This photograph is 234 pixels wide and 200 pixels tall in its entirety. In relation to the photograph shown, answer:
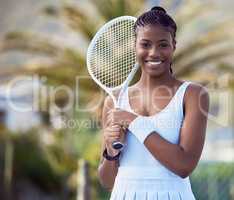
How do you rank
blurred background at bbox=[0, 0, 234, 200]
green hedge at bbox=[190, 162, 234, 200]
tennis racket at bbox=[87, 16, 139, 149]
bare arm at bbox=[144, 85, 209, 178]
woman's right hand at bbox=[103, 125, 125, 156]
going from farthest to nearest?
blurred background at bbox=[0, 0, 234, 200] → green hedge at bbox=[190, 162, 234, 200] → tennis racket at bbox=[87, 16, 139, 149] → woman's right hand at bbox=[103, 125, 125, 156] → bare arm at bbox=[144, 85, 209, 178]

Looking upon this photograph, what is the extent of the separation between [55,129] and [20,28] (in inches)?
102

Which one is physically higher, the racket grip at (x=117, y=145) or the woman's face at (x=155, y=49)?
the woman's face at (x=155, y=49)

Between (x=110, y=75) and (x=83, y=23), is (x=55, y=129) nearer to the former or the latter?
(x=83, y=23)

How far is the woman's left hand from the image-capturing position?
261 cm

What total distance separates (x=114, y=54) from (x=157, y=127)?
0.79 meters

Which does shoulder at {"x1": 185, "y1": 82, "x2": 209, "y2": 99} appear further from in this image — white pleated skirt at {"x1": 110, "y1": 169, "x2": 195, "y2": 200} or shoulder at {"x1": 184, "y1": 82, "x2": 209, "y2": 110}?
white pleated skirt at {"x1": 110, "y1": 169, "x2": 195, "y2": 200}

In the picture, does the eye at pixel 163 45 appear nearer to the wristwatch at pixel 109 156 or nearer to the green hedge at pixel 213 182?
the wristwatch at pixel 109 156

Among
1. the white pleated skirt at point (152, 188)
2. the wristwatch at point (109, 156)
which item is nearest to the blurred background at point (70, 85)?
the wristwatch at point (109, 156)

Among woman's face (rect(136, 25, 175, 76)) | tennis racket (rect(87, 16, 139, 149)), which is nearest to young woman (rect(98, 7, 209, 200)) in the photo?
woman's face (rect(136, 25, 175, 76))

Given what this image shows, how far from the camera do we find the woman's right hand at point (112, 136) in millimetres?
2625

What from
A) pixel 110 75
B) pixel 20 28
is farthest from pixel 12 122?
pixel 110 75

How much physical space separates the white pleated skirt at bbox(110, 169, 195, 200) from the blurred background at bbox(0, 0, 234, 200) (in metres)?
7.23

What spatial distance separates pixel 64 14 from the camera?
11.2 metres

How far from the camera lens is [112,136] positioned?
2.63 meters
